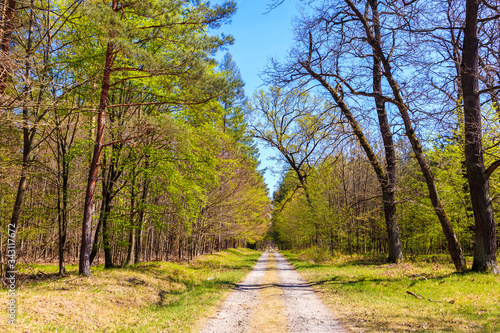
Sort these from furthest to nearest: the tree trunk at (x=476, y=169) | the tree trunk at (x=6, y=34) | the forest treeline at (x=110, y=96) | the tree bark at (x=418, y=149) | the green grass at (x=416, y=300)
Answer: the tree bark at (x=418, y=149) → the tree trunk at (x=476, y=169) → the forest treeline at (x=110, y=96) → the green grass at (x=416, y=300) → the tree trunk at (x=6, y=34)

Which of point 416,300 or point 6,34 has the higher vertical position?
point 6,34

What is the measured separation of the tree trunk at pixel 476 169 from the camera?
972 cm

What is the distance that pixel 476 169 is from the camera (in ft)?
32.7

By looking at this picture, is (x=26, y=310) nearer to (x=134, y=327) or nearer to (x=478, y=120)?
(x=134, y=327)

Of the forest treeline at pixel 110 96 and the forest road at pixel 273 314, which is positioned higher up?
the forest treeline at pixel 110 96

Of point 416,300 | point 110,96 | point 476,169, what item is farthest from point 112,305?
point 476,169

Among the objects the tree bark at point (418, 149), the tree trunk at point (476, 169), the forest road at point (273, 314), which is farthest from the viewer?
the tree bark at point (418, 149)

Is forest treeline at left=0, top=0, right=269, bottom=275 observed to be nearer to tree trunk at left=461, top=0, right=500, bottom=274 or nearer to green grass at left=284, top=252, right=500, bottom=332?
green grass at left=284, top=252, right=500, bottom=332

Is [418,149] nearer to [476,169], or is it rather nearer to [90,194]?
[476,169]

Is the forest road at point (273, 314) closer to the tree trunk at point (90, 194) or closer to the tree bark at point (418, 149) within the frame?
the tree trunk at point (90, 194)

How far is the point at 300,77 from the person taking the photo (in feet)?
42.2

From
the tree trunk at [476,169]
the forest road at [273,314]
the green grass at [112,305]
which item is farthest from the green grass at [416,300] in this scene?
the green grass at [112,305]

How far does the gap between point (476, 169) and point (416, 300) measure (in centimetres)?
519

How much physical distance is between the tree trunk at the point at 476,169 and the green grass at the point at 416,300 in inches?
36.2
